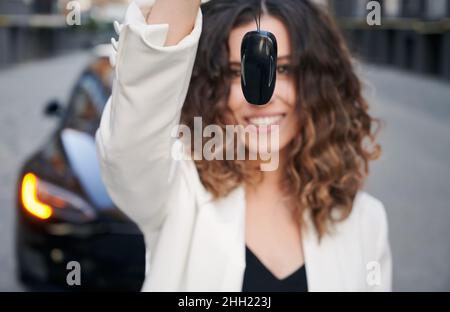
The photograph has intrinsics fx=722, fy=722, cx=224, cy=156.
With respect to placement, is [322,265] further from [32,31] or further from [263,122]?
[32,31]

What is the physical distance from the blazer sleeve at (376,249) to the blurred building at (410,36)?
648 inches

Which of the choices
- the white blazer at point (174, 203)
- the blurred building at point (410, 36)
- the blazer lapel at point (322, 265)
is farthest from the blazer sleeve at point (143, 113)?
the blurred building at point (410, 36)

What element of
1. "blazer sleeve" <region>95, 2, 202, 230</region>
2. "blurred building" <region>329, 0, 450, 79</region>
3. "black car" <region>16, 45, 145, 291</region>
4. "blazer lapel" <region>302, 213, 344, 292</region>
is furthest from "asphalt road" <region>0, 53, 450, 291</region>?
"black car" <region>16, 45, 145, 291</region>

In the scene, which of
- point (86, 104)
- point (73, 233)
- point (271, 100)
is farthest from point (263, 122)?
point (86, 104)

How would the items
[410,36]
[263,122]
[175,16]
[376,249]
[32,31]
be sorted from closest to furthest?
[175,16]
[263,122]
[376,249]
[410,36]
[32,31]

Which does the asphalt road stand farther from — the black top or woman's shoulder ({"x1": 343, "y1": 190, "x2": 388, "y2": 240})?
the black top

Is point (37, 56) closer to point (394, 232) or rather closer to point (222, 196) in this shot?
point (394, 232)

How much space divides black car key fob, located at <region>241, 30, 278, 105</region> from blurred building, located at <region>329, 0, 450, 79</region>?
57.8 feet

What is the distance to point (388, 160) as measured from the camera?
9.88 metres

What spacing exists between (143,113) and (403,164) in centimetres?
863

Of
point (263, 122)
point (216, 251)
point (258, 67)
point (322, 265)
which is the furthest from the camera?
point (322, 265)

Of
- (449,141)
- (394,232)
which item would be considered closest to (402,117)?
(449,141)

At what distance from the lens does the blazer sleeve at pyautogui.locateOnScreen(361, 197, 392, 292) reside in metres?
1.86

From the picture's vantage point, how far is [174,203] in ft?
5.60
